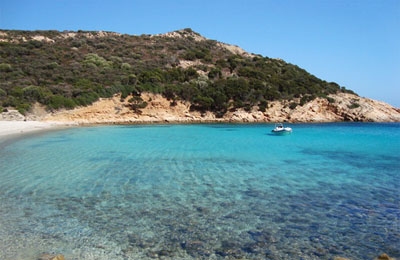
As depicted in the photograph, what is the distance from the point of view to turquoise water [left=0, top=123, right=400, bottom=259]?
17.8 feet

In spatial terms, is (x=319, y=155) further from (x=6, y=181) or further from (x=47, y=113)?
(x=47, y=113)

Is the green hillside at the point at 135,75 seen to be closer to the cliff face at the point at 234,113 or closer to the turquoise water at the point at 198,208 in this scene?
the cliff face at the point at 234,113

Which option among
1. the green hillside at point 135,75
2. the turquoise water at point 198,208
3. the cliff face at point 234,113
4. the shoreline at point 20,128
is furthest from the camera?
the green hillside at point 135,75

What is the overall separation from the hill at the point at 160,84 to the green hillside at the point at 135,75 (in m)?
0.12

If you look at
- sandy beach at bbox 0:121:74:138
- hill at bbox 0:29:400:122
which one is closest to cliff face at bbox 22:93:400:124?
hill at bbox 0:29:400:122

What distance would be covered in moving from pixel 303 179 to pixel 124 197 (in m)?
5.69

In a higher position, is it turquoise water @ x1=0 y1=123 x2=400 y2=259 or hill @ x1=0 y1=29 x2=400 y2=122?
hill @ x1=0 y1=29 x2=400 y2=122

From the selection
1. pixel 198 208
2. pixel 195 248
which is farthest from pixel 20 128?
pixel 195 248

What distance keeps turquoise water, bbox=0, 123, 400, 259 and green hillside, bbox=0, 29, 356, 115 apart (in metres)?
26.8

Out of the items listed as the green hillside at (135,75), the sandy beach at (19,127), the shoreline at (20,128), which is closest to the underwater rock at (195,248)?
the shoreline at (20,128)

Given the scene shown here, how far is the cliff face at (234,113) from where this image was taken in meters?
38.0

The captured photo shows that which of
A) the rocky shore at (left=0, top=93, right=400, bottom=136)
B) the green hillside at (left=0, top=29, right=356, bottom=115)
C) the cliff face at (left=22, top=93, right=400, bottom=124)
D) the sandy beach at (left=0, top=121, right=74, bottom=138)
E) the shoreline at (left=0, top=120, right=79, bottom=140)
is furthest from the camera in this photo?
the green hillside at (left=0, top=29, right=356, bottom=115)

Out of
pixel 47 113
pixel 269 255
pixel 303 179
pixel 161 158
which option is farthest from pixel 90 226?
pixel 47 113

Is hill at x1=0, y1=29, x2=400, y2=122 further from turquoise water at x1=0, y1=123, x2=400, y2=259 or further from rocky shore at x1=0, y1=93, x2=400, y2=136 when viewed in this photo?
turquoise water at x1=0, y1=123, x2=400, y2=259
